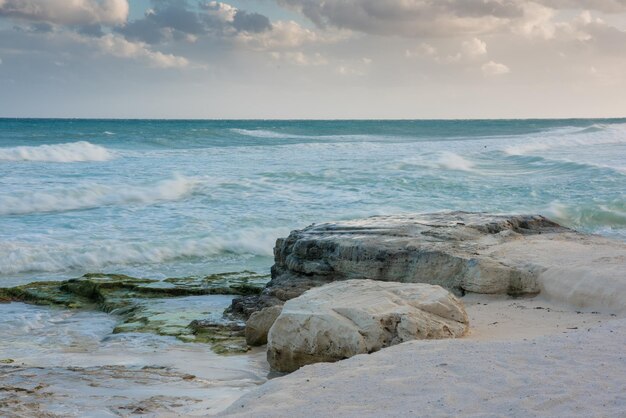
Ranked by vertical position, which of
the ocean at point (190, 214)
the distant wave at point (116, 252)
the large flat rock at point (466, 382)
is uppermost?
the large flat rock at point (466, 382)

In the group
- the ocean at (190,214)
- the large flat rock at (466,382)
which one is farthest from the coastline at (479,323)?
the ocean at (190,214)

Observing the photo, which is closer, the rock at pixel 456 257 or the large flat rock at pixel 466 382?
the large flat rock at pixel 466 382

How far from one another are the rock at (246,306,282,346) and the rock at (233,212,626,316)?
3.18 feet

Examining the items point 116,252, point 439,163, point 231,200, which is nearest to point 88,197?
point 231,200

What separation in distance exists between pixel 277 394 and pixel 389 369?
29.1 inches

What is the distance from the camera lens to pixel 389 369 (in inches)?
193

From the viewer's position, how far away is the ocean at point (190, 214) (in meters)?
6.79

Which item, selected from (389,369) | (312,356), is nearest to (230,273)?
(312,356)

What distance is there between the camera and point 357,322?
237 inches

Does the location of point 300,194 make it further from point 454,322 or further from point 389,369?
point 389,369

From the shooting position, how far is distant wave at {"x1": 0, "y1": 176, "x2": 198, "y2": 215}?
17.3 meters

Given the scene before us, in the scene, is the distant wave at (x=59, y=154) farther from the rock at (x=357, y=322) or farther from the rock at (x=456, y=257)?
the rock at (x=357, y=322)

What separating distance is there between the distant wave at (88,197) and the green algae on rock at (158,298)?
7.33m

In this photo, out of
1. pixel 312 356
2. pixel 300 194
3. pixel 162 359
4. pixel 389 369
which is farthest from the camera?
pixel 300 194
